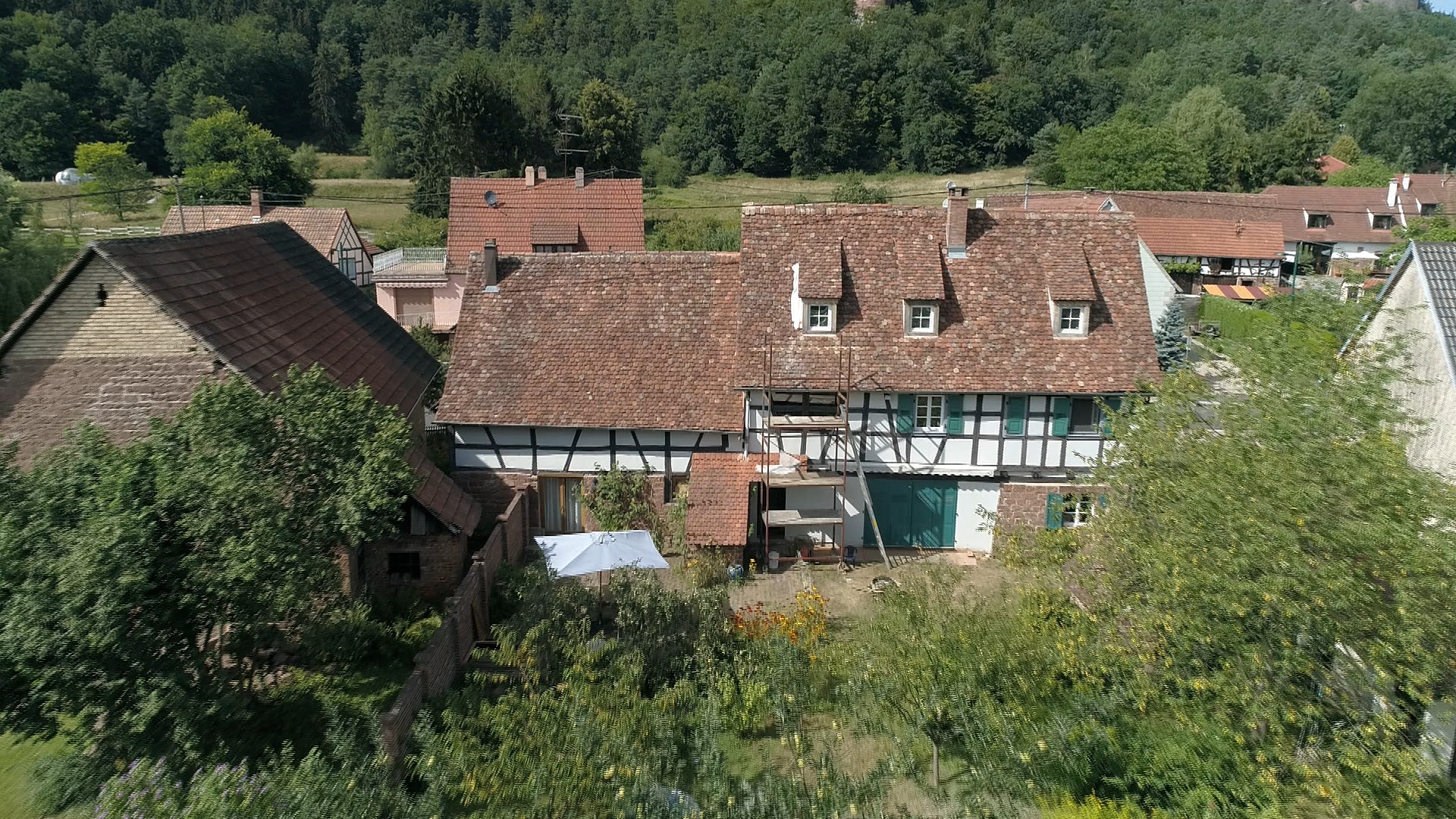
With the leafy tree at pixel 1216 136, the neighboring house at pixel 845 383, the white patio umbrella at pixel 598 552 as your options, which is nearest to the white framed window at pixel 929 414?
the neighboring house at pixel 845 383

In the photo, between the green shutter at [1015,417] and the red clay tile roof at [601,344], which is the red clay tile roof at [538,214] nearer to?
the red clay tile roof at [601,344]

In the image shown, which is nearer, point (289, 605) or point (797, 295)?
point (289, 605)

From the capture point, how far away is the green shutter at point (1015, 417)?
19625 millimetres

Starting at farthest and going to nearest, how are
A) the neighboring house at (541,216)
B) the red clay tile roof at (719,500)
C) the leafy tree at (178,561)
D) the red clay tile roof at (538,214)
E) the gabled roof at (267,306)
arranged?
the red clay tile roof at (538,214) < the neighboring house at (541,216) < the red clay tile roof at (719,500) < the gabled roof at (267,306) < the leafy tree at (178,561)

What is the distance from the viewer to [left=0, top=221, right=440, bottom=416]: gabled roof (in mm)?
15352

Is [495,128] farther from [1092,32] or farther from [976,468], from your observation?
[1092,32]

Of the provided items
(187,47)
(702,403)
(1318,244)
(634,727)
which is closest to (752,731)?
(634,727)

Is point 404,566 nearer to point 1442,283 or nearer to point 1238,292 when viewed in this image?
point 1442,283

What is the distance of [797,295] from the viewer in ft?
66.4

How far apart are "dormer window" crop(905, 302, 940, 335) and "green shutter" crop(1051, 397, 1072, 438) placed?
10.1ft

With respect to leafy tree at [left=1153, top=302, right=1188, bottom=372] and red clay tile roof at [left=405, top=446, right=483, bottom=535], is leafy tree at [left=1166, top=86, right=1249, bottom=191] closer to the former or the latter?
leafy tree at [left=1153, top=302, right=1188, bottom=372]

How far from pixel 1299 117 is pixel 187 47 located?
11090 centimetres

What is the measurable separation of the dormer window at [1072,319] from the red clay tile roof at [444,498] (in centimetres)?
1345

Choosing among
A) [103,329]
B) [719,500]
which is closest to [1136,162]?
[719,500]
